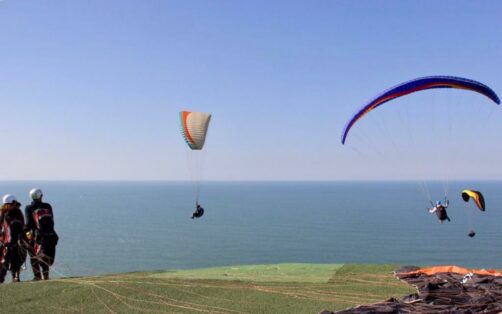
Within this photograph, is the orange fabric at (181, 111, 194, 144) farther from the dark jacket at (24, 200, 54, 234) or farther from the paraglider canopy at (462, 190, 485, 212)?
the paraglider canopy at (462, 190, 485, 212)

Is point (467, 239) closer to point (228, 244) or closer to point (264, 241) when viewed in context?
point (264, 241)

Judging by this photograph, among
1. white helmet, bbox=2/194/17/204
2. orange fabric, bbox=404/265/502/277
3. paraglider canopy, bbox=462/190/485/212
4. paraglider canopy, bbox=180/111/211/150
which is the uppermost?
paraglider canopy, bbox=180/111/211/150

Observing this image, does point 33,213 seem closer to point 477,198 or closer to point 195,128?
point 195,128

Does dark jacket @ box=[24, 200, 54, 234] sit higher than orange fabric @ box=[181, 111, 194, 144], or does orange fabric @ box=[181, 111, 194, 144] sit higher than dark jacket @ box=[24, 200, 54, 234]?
orange fabric @ box=[181, 111, 194, 144]

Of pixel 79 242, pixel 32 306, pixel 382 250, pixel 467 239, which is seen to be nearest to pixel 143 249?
pixel 79 242

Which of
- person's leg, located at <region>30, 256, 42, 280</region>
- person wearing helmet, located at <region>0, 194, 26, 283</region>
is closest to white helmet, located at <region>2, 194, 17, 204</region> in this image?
person wearing helmet, located at <region>0, 194, 26, 283</region>

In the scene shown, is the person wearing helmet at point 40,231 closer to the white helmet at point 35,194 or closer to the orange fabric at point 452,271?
the white helmet at point 35,194
